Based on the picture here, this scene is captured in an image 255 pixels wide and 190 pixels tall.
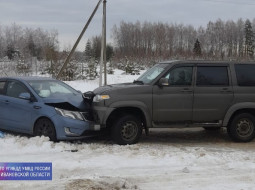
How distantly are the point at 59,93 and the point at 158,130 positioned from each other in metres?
2.93

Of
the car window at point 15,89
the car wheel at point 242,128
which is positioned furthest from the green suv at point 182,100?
the car window at point 15,89

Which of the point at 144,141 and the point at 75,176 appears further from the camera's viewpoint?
the point at 144,141

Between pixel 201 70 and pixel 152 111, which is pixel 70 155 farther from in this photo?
pixel 201 70

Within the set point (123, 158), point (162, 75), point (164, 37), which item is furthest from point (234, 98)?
point (164, 37)

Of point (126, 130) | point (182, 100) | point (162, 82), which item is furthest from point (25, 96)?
point (182, 100)

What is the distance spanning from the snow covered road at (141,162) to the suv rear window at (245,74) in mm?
1439

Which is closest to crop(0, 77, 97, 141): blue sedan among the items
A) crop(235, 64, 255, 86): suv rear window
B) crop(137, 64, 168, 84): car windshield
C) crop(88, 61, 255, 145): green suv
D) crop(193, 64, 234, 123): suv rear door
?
crop(88, 61, 255, 145): green suv

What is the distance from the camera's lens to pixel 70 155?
A: 7.20 metres

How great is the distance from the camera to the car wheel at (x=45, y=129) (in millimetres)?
8039

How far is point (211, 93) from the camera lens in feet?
28.2

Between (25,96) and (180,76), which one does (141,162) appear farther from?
(25,96)

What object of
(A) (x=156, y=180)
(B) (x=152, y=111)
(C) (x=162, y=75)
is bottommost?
(A) (x=156, y=180)

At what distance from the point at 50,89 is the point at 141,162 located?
343 cm

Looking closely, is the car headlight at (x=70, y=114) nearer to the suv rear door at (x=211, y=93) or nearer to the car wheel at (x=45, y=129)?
the car wheel at (x=45, y=129)
